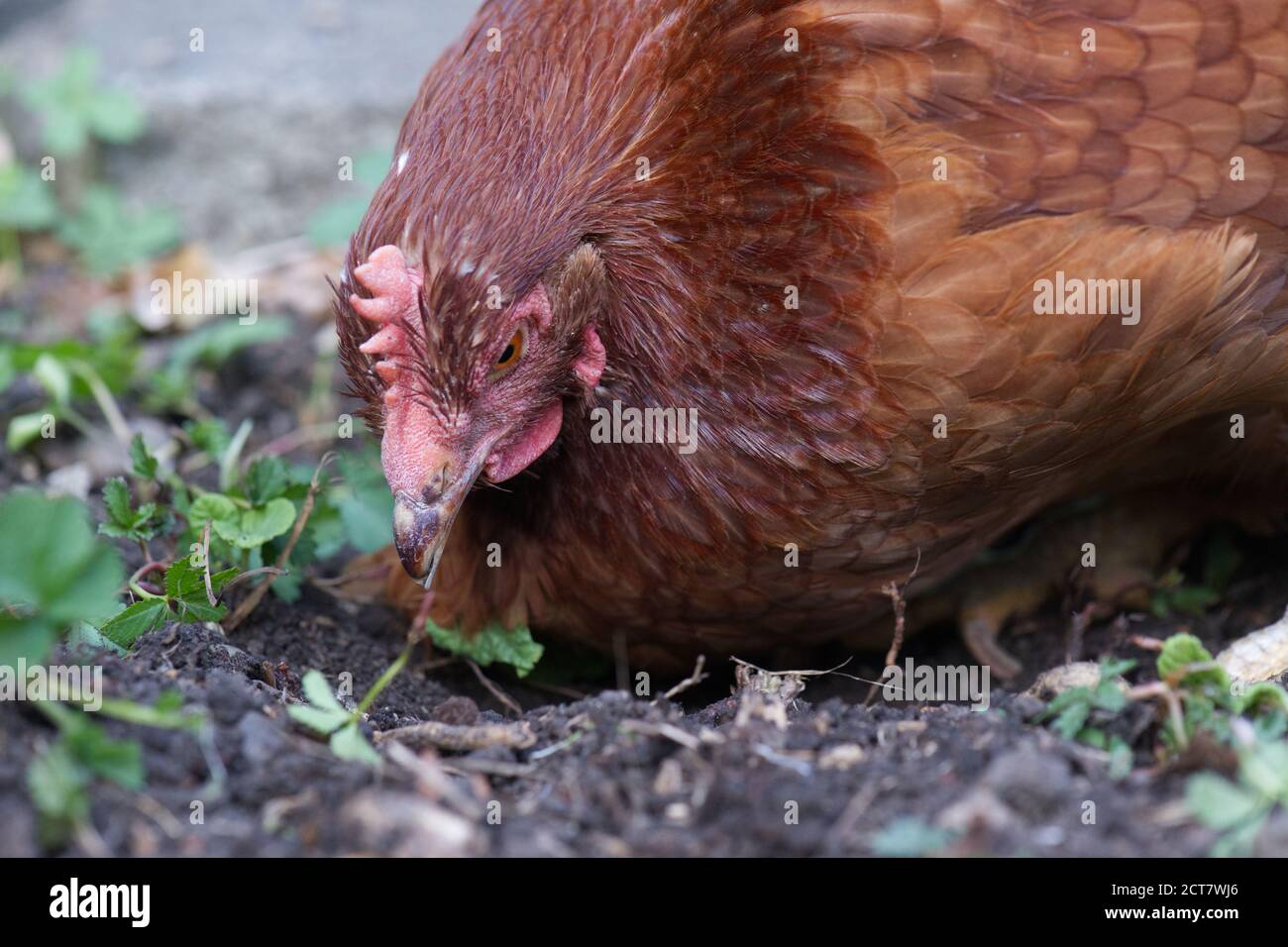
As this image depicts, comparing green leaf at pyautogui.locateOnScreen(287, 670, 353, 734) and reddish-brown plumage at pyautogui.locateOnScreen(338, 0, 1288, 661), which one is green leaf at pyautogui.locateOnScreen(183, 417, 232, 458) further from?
green leaf at pyautogui.locateOnScreen(287, 670, 353, 734)

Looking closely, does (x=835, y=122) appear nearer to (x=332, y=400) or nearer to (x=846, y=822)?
(x=846, y=822)

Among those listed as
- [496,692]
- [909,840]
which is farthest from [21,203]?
[909,840]

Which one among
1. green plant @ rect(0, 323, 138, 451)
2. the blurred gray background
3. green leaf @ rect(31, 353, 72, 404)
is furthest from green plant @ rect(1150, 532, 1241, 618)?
the blurred gray background

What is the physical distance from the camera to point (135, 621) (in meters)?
2.70

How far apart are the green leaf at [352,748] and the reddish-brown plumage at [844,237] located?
65cm

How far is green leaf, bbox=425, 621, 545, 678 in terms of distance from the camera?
10.4 ft

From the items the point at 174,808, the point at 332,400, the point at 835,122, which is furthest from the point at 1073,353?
the point at 332,400

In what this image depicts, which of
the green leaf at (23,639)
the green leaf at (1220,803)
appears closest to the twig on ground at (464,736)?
the green leaf at (23,639)

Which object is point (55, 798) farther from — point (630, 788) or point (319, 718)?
point (630, 788)

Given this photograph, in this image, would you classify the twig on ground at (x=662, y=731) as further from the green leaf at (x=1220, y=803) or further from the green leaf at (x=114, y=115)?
the green leaf at (x=114, y=115)

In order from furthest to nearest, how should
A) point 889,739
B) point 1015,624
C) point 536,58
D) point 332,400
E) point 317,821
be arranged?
point 332,400, point 1015,624, point 536,58, point 889,739, point 317,821

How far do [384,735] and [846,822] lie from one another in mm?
918

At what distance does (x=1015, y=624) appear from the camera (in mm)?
3664
